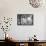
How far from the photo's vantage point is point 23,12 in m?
5.01

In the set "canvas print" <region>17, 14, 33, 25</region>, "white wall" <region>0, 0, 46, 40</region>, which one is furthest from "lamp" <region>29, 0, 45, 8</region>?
"canvas print" <region>17, 14, 33, 25</region>

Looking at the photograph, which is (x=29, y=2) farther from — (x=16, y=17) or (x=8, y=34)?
(x=8, y=34)

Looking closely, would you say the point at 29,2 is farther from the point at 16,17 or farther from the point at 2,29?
the point at 2,29

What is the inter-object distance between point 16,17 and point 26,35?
31.0 inches

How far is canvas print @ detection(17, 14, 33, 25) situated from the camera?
16.4 ft

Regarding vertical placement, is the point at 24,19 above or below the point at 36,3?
below

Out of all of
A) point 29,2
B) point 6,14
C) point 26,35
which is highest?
point 29,2

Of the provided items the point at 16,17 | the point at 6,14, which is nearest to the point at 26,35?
the point at 16,17

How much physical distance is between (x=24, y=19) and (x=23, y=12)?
272 mm

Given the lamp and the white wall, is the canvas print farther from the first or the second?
the lamp

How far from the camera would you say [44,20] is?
4.98 m

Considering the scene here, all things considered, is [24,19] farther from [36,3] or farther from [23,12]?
[36,3]

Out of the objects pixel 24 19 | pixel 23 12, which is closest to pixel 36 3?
pixel 23 12

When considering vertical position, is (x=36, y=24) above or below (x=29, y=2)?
below
